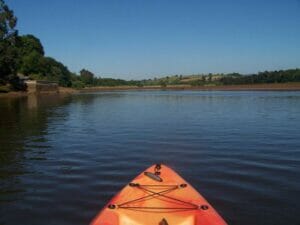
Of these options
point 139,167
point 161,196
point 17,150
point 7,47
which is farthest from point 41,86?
point 161,196

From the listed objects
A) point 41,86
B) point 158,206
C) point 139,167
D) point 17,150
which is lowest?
point 139,167

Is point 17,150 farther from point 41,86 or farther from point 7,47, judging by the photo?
point 41,86

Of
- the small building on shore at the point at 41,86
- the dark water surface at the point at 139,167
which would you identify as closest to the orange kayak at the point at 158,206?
the dark water surface at the point at 139,167

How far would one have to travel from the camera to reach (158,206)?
7828mm

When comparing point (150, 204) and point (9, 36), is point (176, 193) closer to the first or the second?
point (150, 204)

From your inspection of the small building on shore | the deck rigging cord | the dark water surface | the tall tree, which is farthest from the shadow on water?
the small building on shore

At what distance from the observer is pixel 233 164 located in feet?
49.5

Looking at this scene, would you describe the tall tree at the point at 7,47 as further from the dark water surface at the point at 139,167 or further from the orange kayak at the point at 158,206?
the orange kayak at the point at 158,206

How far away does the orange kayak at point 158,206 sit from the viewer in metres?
7.05

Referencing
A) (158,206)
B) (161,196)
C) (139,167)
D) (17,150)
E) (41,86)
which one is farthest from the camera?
(41,86)

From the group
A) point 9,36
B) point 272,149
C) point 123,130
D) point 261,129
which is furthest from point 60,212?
point 9,36

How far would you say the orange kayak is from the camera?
7.05m

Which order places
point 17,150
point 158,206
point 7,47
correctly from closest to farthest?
point 158,206, point 17,150, point 7,47

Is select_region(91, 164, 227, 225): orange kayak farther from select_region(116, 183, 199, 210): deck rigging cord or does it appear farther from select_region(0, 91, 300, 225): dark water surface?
select_region(0, 91, 300, 225): dark water surface
